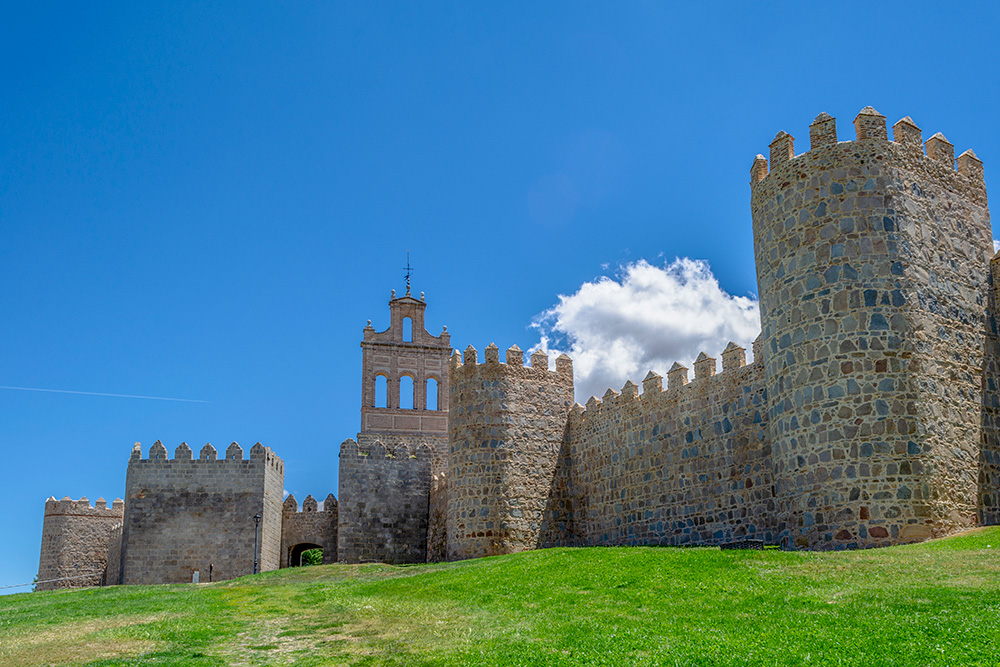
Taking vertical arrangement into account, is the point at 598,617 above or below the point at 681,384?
below

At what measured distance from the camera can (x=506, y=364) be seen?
80.1 feet

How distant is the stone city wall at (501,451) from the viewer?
23141mm

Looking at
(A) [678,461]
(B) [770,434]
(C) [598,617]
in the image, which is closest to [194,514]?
(A) [678,461]

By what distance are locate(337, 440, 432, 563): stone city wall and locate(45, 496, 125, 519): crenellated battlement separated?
39.5 ft

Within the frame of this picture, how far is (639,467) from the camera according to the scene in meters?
21.8

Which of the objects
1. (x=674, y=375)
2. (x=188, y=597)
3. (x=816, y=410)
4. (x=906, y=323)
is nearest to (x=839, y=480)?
(x=816, y=410)

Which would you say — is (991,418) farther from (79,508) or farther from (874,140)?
(79,508)

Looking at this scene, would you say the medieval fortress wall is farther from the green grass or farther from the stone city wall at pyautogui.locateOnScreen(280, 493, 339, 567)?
the green grass

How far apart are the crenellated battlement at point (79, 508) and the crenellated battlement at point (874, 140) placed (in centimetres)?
2784

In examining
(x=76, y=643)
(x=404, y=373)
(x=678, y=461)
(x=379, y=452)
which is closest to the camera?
(x=76, y=643)

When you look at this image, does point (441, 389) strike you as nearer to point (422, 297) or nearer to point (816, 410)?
point (422, 297)

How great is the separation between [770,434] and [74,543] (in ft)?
91.3

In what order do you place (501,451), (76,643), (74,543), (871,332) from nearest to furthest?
(76,643)
(871,332)
(501,451)
(74,543)

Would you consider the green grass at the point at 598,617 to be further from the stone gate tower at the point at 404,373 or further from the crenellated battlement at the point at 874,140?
the stone gate tower at the point at 404,373
